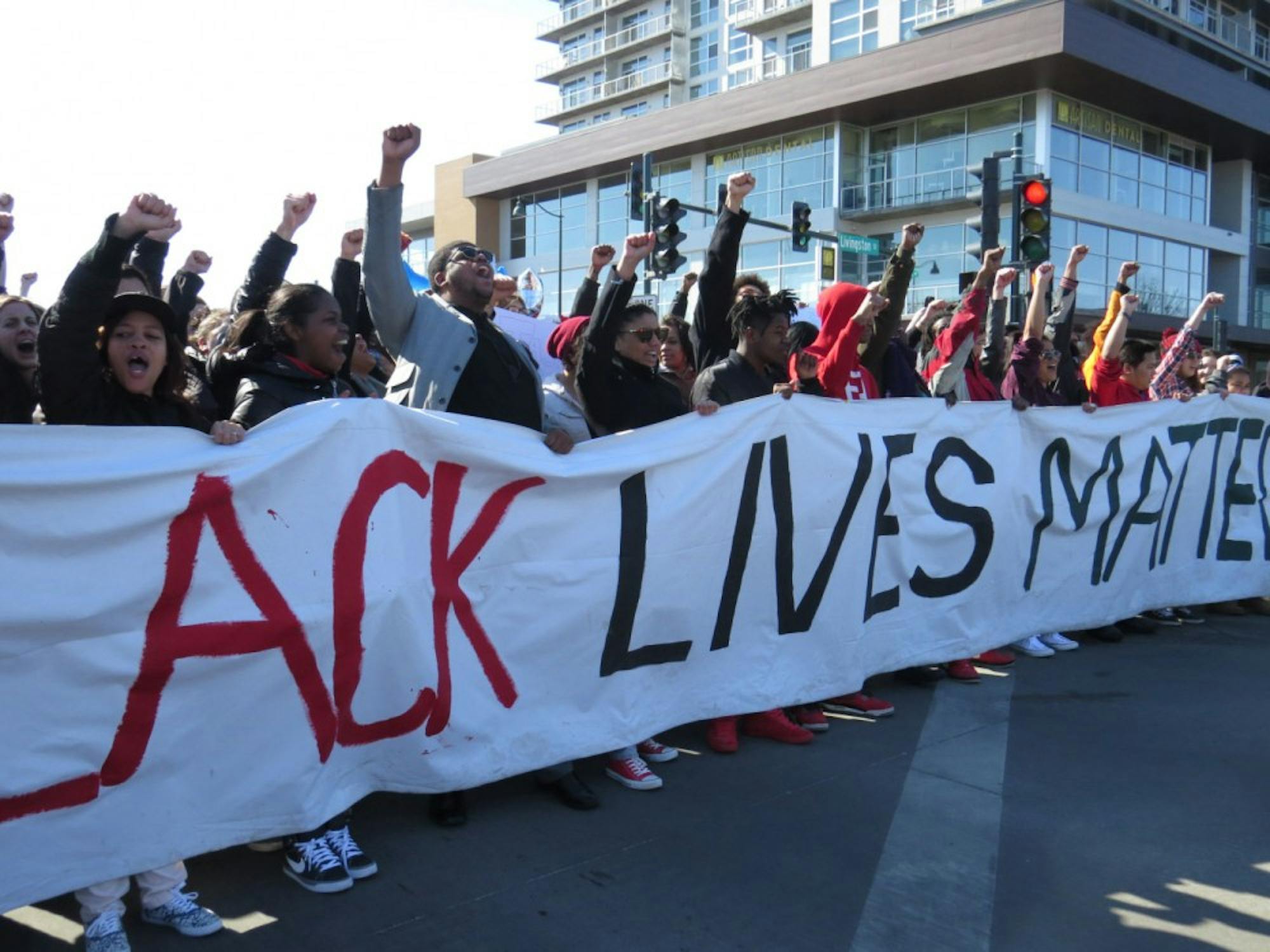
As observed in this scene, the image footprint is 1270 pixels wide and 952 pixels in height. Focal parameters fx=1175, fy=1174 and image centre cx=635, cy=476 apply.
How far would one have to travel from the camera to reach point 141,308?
3283mm

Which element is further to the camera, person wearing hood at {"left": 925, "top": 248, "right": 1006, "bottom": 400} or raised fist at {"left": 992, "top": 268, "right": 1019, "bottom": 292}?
raised fist at {"left": 992, "top": 268, "right": 1019, "bottom": 292}

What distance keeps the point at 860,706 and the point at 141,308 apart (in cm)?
330

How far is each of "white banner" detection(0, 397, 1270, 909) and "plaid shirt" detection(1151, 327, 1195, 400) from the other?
2921mm

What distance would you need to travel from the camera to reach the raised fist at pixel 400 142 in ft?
12.7

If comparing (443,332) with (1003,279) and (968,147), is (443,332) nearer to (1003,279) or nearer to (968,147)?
(1003,279)

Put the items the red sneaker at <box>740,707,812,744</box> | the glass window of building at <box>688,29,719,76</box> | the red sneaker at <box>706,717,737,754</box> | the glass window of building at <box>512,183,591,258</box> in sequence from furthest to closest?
the glass window of building at <box>688,29,719,76</box> → the glass window of building at <box>512,183,591,258</box> → the red sneaker at <box>740,707,812,744</box> → the red sneaker at <box>706,717,737,754</box>

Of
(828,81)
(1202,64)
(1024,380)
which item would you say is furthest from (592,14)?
(1024,380)

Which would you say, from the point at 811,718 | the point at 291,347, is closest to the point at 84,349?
the point at 291,347

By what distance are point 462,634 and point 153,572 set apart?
1006mm

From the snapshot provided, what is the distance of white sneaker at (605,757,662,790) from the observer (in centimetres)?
409

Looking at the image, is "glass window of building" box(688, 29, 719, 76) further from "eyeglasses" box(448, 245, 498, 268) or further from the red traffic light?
"eyeglasses" box(448, 245, 498, 268)

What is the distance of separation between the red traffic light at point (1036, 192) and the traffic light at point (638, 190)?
880 centimetres

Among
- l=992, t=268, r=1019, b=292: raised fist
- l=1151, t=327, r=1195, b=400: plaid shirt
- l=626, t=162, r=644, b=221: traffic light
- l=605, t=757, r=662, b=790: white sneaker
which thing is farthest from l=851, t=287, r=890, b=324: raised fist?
l=626, t=162, r=644, b=221: traffic light

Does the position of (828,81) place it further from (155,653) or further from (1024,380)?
(155,653)
